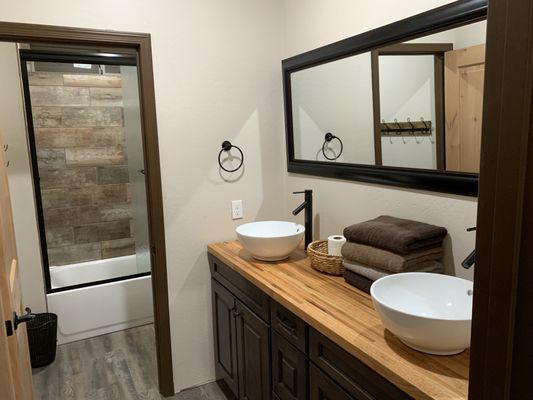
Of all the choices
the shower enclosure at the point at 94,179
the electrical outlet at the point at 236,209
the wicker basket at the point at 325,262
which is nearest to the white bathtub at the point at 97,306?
the shower enclosure at the point at 94,179

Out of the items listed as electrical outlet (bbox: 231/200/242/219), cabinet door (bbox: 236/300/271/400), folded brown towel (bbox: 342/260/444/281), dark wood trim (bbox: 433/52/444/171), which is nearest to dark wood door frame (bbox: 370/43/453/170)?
dark wood trim (bbox: 433/52/444/171)

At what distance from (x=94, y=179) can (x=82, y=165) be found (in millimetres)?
166

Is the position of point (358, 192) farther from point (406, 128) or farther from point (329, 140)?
point (406, 128)

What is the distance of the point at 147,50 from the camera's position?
7.25 feet

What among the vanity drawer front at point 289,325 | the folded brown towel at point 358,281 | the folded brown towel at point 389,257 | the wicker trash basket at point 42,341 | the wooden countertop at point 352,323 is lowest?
the wicker trash basket at point 42,341

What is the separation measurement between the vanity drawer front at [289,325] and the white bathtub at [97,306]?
200 cm

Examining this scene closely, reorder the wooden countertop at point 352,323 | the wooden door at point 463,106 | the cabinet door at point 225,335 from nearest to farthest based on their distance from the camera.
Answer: the wooden countertop at point 352,323 < the wooden door at point 463,106 < the cabinet door at point 225,335

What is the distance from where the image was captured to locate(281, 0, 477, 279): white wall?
1598 millimetres

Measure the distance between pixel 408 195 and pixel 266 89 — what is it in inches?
46.1

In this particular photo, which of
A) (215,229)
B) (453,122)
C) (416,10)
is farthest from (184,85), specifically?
(453,122)

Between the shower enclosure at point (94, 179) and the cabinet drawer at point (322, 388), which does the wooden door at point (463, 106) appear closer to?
the cabinet drawer at point (322, 388)

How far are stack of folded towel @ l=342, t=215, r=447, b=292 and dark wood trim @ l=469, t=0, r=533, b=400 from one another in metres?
0.96

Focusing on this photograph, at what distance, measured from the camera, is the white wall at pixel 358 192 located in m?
1.60

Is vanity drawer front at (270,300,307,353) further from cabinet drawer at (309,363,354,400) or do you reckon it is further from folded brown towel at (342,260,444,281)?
folded brown towel at (342,260,444,281)
